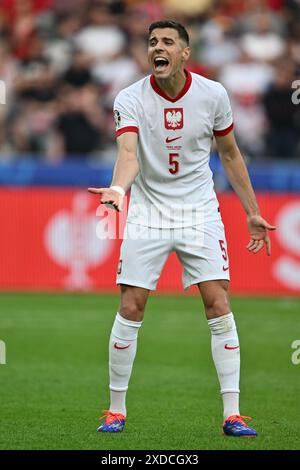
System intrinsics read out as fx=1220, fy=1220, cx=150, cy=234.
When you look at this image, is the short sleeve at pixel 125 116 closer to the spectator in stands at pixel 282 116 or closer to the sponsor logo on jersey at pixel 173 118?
the sponsor logo on jersey at pixel 173 118

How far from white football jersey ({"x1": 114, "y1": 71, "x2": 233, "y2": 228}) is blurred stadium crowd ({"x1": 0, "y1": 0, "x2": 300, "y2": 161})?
10406mm

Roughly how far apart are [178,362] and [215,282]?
3.99 meters

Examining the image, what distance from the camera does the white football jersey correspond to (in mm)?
7844

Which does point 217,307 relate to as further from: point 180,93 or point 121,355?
point 180,93

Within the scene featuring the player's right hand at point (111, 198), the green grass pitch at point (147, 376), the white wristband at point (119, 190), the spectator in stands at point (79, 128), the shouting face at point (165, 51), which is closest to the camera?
the player's right hand at point (111, 198)

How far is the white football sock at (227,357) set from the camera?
303 inches

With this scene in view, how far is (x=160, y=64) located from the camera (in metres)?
7.75

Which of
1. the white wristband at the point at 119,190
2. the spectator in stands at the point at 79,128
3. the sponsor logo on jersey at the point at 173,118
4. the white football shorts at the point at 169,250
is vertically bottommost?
the white football shorts at the point at 169,250

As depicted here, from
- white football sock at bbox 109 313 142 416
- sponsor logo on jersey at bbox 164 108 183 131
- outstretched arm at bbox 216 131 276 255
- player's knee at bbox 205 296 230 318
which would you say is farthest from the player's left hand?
white football sock at bbox 109 313 142 416

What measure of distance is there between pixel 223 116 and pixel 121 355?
168cm

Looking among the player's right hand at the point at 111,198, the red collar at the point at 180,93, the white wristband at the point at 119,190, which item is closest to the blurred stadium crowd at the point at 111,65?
the red collar at the point at 180,93

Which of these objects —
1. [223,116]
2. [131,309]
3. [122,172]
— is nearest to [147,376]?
[131,309]

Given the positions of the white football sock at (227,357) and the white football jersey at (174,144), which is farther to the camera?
the white football jersey at (174,144)

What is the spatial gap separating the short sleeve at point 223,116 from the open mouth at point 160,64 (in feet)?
1.40
